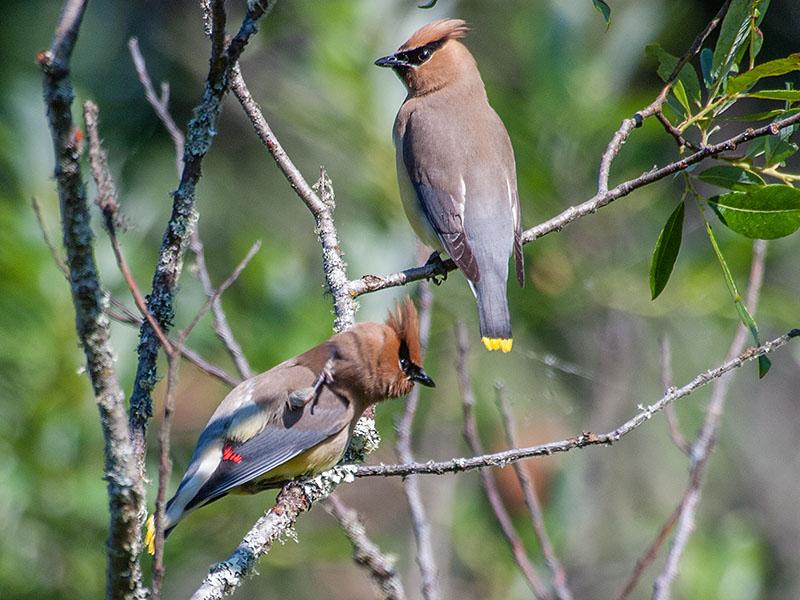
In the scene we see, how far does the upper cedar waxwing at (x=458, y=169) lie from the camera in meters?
3.46

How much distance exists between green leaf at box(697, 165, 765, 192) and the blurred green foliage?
3.05ft

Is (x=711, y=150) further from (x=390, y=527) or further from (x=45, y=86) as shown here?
(x=390, y=527)

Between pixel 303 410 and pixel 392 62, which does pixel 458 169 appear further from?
pixel 303 410

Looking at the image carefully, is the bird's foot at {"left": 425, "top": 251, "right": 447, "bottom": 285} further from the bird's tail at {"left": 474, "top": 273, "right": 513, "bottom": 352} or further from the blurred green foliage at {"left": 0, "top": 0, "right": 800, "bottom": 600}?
the blurred green foliage at {"left": 0, "top": 0, "right": 800, "bottom": 600}

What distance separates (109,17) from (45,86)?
245 inches

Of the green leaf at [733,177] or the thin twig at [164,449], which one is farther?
the green leaf at [733,177]

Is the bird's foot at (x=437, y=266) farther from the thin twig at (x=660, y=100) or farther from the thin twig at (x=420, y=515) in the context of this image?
the thin twig at (x=660, y=100)

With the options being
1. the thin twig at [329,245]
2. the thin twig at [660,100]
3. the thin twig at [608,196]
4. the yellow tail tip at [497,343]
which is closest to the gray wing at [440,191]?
the thin twig at [608,196]

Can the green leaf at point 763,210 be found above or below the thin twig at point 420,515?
above

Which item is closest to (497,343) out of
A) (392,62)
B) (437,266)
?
(437,266)

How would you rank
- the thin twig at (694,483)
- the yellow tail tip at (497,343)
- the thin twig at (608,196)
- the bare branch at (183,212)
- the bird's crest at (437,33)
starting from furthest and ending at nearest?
the bird's crest at (437,33) < the yellow tail tip at (497,343) < the thin twig at (694,483) < the thin twig at (608,196) < the bare branch at (183,212)

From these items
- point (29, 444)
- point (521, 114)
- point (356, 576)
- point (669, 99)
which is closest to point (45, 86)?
point (669, 99)

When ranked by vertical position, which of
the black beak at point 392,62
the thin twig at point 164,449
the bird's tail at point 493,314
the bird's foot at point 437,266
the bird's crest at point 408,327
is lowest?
the thin twig at point 164,449

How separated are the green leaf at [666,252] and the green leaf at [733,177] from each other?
0.12 m
